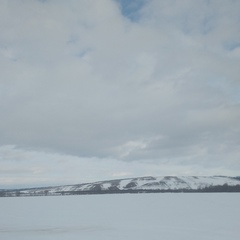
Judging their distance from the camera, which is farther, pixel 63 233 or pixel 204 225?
pixel 204 225

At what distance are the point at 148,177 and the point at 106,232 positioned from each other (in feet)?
607

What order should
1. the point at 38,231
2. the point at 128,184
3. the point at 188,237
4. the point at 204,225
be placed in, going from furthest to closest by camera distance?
the point at 128,184 < the point at 204,225 < the point at 38,231 < the point at 188,237

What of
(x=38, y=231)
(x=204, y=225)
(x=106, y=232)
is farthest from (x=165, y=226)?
(x=38, y=231)

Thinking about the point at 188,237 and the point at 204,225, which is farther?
the point at 204,225

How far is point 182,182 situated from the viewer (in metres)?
183

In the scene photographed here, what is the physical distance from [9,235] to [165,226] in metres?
7.87

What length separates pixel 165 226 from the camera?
57.6 ft

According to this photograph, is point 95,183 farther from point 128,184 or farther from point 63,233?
point 63,233

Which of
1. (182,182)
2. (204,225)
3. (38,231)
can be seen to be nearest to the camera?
(38,231)

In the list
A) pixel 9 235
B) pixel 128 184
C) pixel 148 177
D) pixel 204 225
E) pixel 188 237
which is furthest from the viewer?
pixel 148 177

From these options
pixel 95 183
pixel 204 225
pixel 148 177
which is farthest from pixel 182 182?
pixel 204 225

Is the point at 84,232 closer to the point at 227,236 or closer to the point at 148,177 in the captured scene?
the point at 227,236

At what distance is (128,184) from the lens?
17025cm

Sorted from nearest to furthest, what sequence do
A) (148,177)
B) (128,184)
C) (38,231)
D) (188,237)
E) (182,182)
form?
(188,237) → (38,231) → (128,184) → (182,182) → (148,177)
